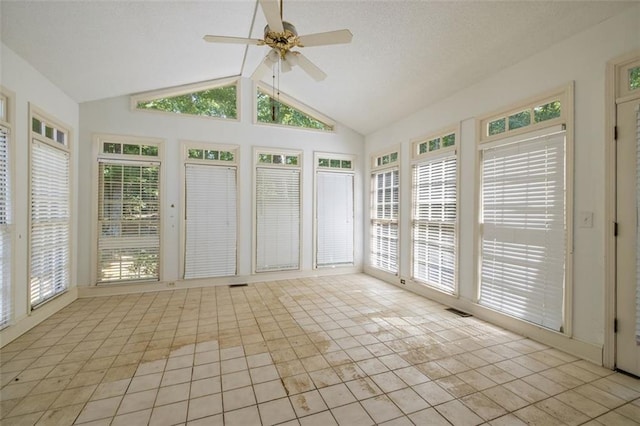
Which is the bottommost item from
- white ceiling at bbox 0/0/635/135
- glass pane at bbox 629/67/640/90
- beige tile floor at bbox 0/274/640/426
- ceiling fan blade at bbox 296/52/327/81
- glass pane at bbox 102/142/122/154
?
beige tile floor at bbox 0/274/640/426

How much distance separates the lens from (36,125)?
3393mm

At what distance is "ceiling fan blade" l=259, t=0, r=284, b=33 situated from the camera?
1.98m

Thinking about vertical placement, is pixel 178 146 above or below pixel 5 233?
above

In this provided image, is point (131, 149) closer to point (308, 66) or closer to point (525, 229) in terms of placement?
point (308, 66)

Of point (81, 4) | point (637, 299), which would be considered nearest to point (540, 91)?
point (637, 299)

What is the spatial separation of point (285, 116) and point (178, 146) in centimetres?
203

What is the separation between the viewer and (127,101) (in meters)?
4.61

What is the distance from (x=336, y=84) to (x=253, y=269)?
11.4ft

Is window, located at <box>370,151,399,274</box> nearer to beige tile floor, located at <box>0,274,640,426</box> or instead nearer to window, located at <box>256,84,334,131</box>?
window, located at <box>256,84,334,131</box>

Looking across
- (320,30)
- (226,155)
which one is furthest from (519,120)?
(226,155)

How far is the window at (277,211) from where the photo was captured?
5.35 meters

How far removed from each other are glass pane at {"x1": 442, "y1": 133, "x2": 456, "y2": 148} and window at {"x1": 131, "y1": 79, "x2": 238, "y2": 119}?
3.54 meters

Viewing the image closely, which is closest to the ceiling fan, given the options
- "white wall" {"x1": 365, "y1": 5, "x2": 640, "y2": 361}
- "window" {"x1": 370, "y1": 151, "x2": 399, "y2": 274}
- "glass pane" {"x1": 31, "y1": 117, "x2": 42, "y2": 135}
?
"white wall" {"x1": 365, "y1": 5, "x2": 640, "y2": 361}

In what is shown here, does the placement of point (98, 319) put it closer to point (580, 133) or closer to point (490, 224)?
point (490, 224)
